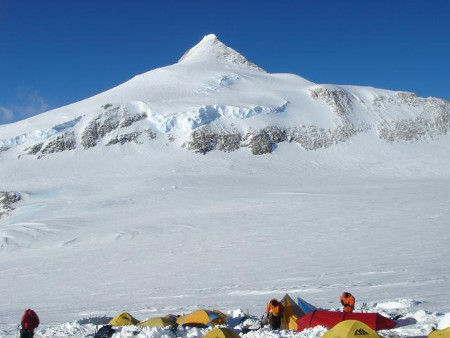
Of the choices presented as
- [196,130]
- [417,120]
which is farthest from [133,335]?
[417,120]

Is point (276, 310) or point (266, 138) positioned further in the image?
point (266, 138)

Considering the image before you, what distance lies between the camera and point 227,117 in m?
81.2

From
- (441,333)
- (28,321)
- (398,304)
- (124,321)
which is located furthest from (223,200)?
(441,333)

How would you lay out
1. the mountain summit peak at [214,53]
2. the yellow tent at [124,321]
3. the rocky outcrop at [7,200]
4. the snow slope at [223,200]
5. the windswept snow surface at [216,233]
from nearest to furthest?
the yellow tent at [124,321], the windswept snow surface at [216,233], the snow slope at [223,200], the rocky outcrop at [7,200], the mountain summit peak at [214,53]

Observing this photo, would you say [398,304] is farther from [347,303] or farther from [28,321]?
[28,321]

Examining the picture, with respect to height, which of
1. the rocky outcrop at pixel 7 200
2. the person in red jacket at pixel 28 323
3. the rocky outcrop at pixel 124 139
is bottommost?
the person in red jacket at pixel 28 323

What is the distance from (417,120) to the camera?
87.9m

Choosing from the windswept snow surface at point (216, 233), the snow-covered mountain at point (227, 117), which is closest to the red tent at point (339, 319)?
the windswept snow surface at point (216, 233)

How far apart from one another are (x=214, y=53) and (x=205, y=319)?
123 meters

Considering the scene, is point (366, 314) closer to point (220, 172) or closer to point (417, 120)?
point (220, 172)

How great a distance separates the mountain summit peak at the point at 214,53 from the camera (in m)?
126

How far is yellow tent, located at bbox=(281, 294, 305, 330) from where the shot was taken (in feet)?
43.0

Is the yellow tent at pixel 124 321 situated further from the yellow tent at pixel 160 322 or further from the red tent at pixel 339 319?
the red tent at pixel 339 319

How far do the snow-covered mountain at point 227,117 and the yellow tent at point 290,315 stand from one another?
2375 inches
